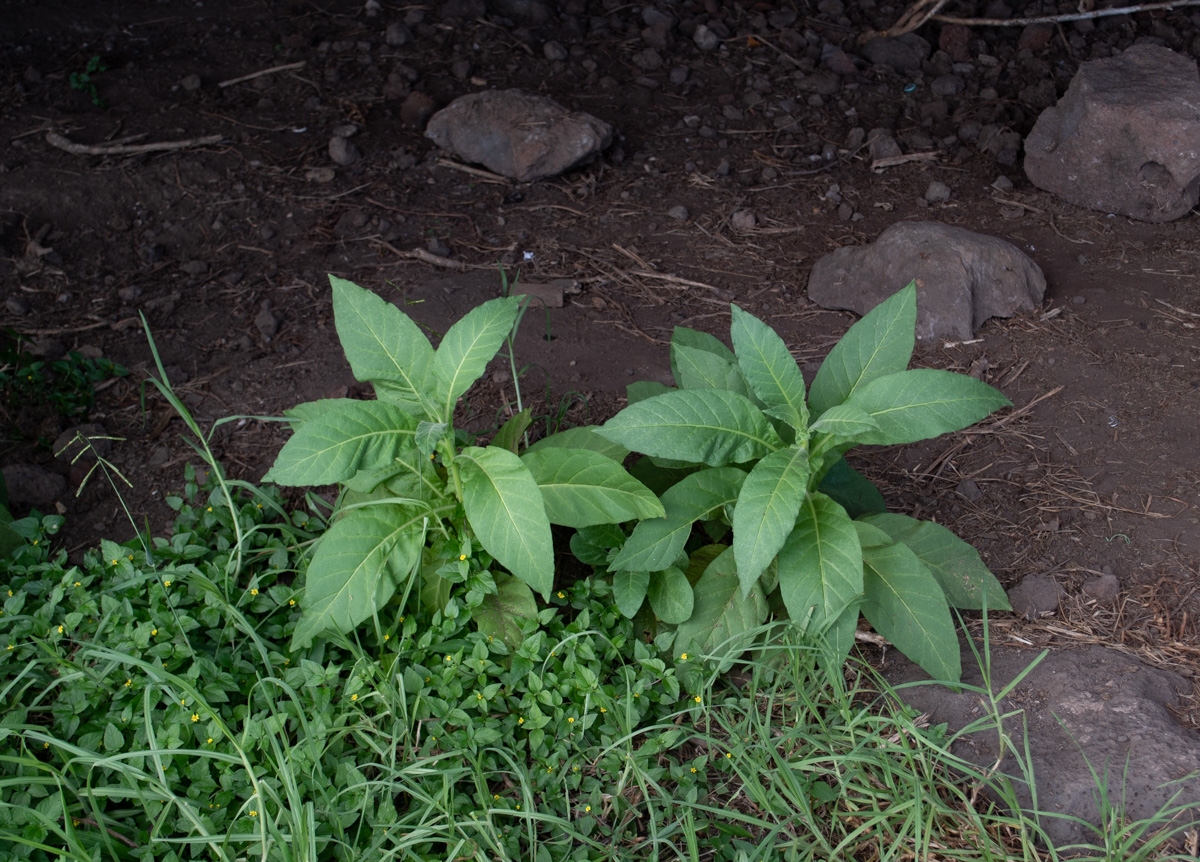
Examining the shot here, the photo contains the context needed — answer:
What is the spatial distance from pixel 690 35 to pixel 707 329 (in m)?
2.56

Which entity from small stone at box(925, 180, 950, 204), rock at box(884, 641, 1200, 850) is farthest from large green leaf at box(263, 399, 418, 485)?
small stone at box(925, 180, 950, 204)

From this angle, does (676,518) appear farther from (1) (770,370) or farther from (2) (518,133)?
(2) (518,133)

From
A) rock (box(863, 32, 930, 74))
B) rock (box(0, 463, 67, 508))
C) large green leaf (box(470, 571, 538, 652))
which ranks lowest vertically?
rock (box(0, 463, 67, 508))

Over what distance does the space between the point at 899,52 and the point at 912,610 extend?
3.89m

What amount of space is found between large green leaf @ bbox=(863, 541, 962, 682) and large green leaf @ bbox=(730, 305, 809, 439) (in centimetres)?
39

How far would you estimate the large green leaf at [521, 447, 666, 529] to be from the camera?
199cm

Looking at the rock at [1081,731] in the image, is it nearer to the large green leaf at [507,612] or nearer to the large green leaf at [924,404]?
the large green leaf at [924,404]

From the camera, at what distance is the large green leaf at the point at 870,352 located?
212 cm

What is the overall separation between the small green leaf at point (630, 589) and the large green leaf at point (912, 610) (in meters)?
0.52

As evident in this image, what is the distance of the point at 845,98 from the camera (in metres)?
4.61

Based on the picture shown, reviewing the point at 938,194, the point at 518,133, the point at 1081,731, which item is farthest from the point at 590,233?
the point at 1081,731

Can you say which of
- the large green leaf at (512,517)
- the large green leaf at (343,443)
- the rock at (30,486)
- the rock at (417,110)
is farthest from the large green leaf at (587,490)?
the rock at (417,110)

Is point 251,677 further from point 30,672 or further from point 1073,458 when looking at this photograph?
point 1073,458

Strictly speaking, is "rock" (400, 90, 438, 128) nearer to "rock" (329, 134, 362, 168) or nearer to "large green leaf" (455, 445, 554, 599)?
"rock" (329, 134, 362, 168)
